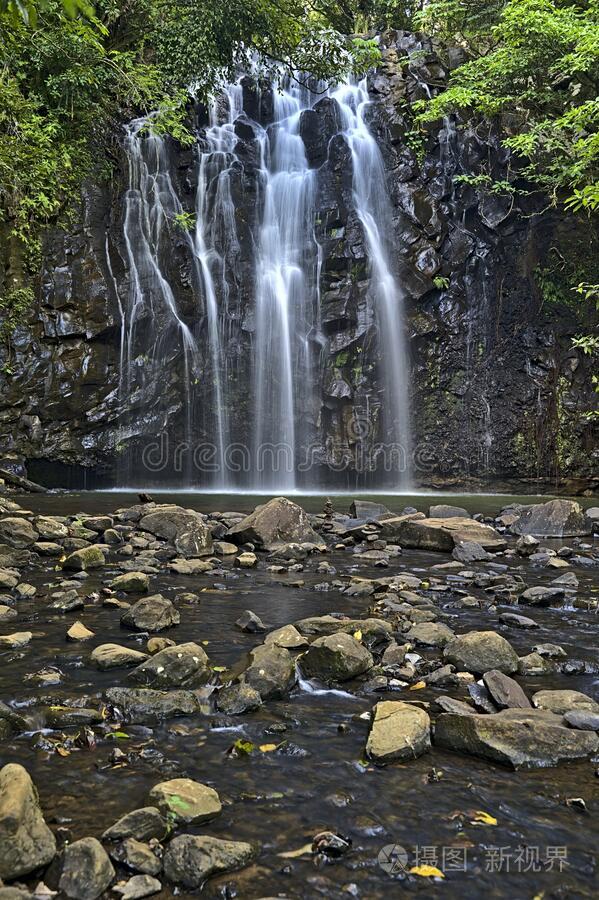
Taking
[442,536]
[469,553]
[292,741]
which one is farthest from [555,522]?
[292,741]

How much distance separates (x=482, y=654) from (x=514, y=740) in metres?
0.99

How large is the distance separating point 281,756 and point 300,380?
1632 centimetres

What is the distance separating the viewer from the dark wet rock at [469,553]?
7.23 m

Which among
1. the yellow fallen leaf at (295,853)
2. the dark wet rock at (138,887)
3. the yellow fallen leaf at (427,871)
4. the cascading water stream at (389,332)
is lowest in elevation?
the yellow fallen leaf at (427,871)

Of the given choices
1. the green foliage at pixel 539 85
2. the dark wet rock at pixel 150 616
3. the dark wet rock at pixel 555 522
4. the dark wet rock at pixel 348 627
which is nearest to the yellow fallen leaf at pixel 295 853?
the dark wet rock at pixel 348 627

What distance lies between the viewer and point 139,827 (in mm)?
1944

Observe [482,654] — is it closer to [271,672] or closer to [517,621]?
[517,621]

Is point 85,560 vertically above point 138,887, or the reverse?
point 85,560

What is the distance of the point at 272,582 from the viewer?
231 inches

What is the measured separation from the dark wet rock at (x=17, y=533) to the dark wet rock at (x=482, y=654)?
200 inches

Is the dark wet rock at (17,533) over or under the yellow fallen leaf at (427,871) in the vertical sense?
over

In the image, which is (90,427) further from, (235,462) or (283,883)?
(283,883)

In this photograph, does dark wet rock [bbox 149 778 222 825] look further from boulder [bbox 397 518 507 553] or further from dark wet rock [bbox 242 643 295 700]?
boulder [bbox 397 518 507 553]

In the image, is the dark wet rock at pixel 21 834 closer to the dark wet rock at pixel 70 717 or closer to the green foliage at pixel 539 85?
the dark wet rock at pixel 70 717
